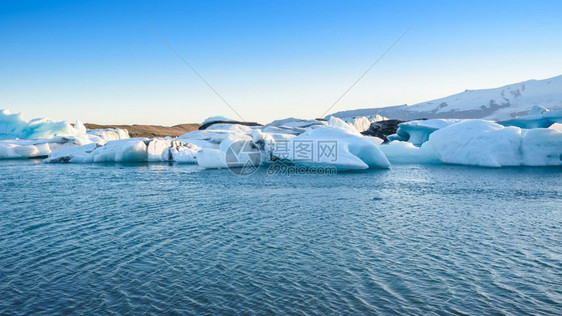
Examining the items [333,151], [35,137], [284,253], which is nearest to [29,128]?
[35,137]

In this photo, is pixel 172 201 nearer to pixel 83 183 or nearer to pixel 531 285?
pixel 83 183

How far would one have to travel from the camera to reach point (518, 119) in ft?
101

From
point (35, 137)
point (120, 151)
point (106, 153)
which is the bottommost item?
point (106, 153)

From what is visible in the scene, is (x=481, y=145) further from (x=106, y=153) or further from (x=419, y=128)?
(x=106, y=153)

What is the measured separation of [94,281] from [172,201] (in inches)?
264

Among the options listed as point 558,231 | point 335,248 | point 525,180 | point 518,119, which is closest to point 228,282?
point 335,248

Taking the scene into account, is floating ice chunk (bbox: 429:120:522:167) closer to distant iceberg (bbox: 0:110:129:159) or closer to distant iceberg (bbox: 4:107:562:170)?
distant iceberg (bbox: 4:107:562:170)

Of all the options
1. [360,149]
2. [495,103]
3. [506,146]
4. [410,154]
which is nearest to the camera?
[360,149]

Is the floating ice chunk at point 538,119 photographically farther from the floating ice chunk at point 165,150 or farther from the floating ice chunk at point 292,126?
the floating ice chunk at point 165,150

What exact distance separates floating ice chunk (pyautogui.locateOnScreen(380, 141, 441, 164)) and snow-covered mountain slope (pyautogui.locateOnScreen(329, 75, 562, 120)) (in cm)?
6396

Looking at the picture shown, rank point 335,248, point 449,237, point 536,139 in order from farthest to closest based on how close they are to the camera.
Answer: point 536,139 < point 449,237 < point 335,248

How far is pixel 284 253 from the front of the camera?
6.78m

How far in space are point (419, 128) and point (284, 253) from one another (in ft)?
106

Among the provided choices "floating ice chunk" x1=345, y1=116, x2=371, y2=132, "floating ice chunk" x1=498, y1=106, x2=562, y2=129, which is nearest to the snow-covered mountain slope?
"floating ice chunk" x1=345, y1=116, x2=371, y2=132
